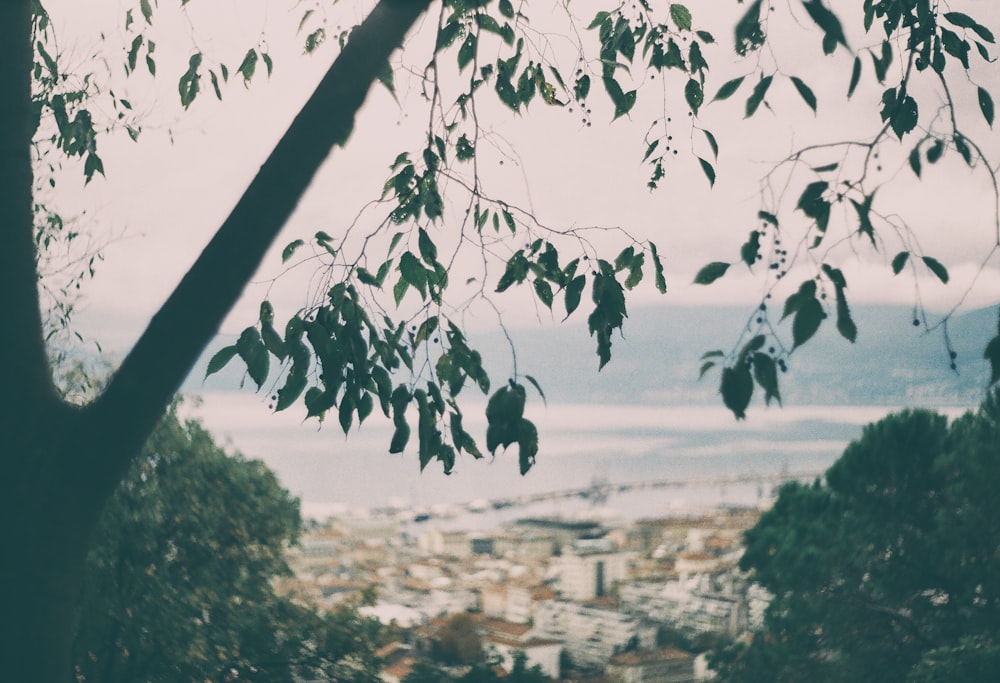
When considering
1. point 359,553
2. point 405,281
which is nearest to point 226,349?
point 405,281

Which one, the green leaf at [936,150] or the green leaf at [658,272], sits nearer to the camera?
the green leaf at [936,150]

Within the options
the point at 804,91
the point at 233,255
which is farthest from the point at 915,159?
the point at 233,255

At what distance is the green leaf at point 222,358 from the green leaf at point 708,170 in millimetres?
827

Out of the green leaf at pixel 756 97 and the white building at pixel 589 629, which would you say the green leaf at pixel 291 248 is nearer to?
the green leaf at pixel 756 97

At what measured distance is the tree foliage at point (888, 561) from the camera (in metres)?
7.71

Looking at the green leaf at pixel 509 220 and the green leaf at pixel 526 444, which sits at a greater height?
the green leaf at pixel 509 220

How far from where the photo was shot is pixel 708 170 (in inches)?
62.2

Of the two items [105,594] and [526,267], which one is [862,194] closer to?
[526,267]

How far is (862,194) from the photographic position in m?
1.21

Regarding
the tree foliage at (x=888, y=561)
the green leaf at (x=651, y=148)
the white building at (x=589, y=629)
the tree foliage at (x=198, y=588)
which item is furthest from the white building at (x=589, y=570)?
the green leaf at (x=651, y=148)

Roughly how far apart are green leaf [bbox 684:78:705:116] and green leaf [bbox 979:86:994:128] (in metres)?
0.63

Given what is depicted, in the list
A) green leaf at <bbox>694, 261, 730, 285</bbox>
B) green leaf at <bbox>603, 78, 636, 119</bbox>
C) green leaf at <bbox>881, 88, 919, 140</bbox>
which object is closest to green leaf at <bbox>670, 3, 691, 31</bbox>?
green leaf at <bbox>603, 78, 636, 119</bbox>

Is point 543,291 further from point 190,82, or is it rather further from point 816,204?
point 190,82

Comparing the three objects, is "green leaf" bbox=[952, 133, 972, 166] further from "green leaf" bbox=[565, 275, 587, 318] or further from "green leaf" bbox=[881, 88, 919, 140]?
"green leaf" bbox=[565, 275, 587, 318]
